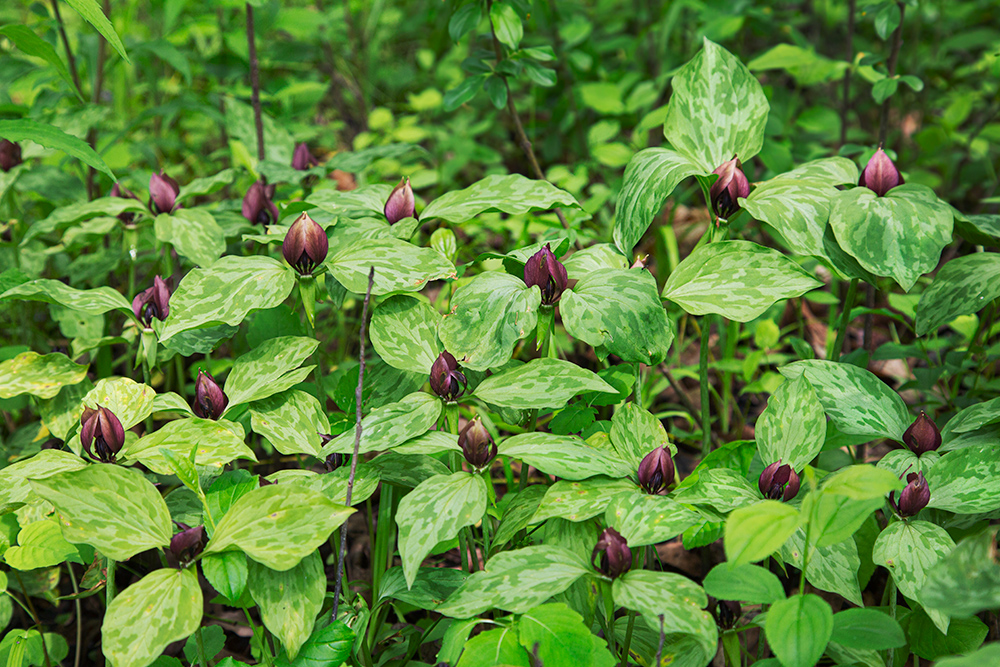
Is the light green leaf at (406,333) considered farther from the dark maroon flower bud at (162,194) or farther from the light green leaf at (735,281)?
the dark maroon flower bud at (162,194)

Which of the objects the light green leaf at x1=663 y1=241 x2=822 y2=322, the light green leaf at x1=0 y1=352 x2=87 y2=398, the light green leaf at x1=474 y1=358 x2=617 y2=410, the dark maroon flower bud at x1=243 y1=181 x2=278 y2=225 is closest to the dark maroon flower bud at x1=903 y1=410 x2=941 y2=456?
the light green leaf at x1=663 y1=241 x2=822 y2=322

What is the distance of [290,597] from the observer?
3.07 feet

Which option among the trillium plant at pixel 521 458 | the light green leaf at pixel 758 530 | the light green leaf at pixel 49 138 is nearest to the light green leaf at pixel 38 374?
the trillium plant at pixel 521 458

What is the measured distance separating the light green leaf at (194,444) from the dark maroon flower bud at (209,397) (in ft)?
0.19

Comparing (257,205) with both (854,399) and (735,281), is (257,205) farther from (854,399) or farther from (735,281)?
(854,399)

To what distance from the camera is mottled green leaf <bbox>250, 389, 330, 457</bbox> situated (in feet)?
3.46

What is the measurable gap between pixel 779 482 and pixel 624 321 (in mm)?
321

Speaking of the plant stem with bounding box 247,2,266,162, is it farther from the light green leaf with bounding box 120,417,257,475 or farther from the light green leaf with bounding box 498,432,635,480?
the light green leaf with bounding box 498,432,635,480

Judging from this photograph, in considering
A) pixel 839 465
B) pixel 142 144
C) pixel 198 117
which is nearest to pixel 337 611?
pixel 839 465

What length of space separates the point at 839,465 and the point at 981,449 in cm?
34

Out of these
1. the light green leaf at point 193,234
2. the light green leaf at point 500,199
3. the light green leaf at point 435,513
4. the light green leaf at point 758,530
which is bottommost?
the light green leaf at point 435,513

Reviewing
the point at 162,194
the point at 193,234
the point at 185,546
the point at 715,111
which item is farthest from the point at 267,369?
the point at 715,111

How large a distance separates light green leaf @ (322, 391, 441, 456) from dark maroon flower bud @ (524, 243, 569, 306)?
0.23 meters

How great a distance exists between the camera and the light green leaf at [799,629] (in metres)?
0.79
